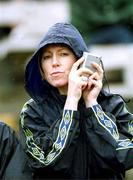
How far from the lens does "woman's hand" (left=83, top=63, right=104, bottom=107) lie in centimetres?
421

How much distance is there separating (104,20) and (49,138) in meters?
12.7

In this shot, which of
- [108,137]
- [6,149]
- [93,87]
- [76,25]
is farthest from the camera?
[76,25]

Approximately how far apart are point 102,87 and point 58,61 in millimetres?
265

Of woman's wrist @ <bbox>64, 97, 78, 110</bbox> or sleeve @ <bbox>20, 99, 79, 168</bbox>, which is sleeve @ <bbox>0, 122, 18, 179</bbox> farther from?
woman's wrist @ <bbox>64, 97, 78, 110</bbox>

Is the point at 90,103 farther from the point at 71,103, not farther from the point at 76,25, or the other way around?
the point at 76,25

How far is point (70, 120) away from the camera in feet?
13.5

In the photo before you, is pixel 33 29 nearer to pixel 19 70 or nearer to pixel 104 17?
pixel 19 70

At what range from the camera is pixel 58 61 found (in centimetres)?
431

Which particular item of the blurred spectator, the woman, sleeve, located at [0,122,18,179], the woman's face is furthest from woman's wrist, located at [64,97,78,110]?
the blurred spectator

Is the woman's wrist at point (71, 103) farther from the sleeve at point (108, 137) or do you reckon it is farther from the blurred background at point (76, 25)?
the blurred background at point (76, 25)

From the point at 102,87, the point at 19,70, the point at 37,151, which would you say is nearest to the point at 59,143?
the point at 37,151

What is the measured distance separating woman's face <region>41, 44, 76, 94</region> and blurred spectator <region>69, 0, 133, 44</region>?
12138 mm

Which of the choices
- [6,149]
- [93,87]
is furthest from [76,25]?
[93,87]

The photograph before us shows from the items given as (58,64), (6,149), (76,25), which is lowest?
(76,25)
